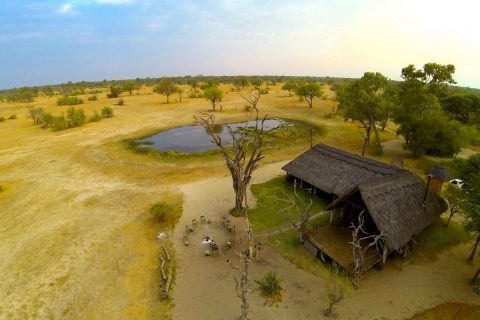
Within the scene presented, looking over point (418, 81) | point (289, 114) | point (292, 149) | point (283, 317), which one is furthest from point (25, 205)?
point (289, 114)

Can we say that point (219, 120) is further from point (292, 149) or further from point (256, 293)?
point (256, 293)

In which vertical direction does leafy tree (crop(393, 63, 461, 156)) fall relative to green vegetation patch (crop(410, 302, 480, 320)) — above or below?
above

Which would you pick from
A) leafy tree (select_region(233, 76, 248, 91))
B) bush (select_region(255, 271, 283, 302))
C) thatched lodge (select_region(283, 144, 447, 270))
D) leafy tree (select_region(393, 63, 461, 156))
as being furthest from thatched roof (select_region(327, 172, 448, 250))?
leafy tree (select_region(233, 76, 248, 91))

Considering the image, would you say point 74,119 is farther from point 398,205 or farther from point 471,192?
point 471,192

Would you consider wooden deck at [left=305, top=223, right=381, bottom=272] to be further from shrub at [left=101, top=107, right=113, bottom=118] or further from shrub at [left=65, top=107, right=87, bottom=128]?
shrub at [left=101, top=107, right=113, bottom=118]

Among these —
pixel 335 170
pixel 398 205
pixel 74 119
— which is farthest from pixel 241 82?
pixel 398 205
